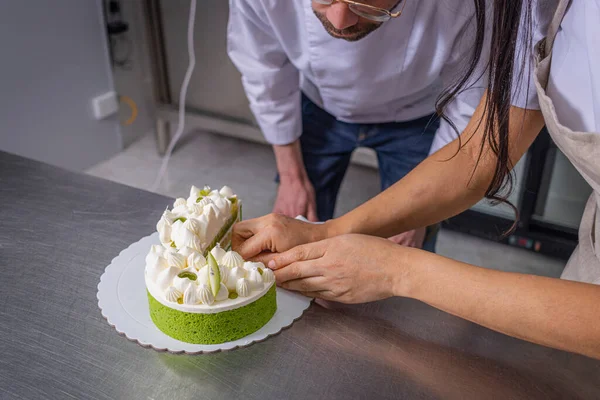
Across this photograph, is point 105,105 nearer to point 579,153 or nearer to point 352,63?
point 352,63

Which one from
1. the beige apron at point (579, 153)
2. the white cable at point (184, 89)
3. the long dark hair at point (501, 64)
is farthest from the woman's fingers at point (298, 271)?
the white cable at point (184, 89)

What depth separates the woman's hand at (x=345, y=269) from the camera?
92cm

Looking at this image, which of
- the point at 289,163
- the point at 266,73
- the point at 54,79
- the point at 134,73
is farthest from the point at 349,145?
the point at 134,73

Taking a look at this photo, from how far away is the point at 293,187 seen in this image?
1.52 meters

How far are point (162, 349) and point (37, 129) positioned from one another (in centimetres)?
199

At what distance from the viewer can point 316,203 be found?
1.68 metres

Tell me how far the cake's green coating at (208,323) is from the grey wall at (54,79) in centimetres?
186

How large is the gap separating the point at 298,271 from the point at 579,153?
0.46 meters

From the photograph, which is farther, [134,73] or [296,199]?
[134,73]

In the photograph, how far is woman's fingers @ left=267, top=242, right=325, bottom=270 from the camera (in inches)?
38.7

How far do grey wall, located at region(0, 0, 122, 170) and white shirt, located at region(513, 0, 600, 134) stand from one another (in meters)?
2.11

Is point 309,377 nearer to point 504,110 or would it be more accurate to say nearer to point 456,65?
point 504,110

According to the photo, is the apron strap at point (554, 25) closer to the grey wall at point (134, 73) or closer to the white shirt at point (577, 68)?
the white shirt at point (577, 68)

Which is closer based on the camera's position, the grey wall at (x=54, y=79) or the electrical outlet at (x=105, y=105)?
the grey wall at (x=54, y=79)
